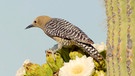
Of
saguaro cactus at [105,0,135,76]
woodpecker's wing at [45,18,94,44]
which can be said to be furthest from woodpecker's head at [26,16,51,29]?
saguaro cactus at [105,0,135,76]

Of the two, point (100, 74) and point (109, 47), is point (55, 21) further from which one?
point (109, 47)

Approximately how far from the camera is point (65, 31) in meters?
6.59

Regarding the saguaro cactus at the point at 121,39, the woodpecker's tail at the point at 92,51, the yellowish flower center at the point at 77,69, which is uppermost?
the saguaro cactus at the point at 121,39

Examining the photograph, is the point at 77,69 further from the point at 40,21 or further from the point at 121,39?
the point at 40,21

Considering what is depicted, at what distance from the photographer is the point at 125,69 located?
3068mm

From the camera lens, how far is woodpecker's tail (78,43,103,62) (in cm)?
514

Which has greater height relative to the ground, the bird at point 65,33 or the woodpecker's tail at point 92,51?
the bird at point 65,33

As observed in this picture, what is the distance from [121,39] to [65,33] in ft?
11.4

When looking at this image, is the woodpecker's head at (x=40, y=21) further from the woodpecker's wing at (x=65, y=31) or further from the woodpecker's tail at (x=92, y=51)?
the woodpecker's tail at (x=92, y=51)

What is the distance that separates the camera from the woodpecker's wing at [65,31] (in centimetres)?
623

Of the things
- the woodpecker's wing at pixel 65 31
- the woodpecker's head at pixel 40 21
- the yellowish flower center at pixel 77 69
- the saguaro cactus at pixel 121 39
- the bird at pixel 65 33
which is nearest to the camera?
the saguaro cactus at pixel 121 39

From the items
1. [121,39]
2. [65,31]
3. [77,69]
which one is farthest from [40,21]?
[121,39]

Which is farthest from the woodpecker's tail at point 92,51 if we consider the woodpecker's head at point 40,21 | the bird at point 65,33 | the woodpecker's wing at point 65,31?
the woodpecker's head at point 40,21

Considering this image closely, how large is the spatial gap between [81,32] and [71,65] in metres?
1.59
